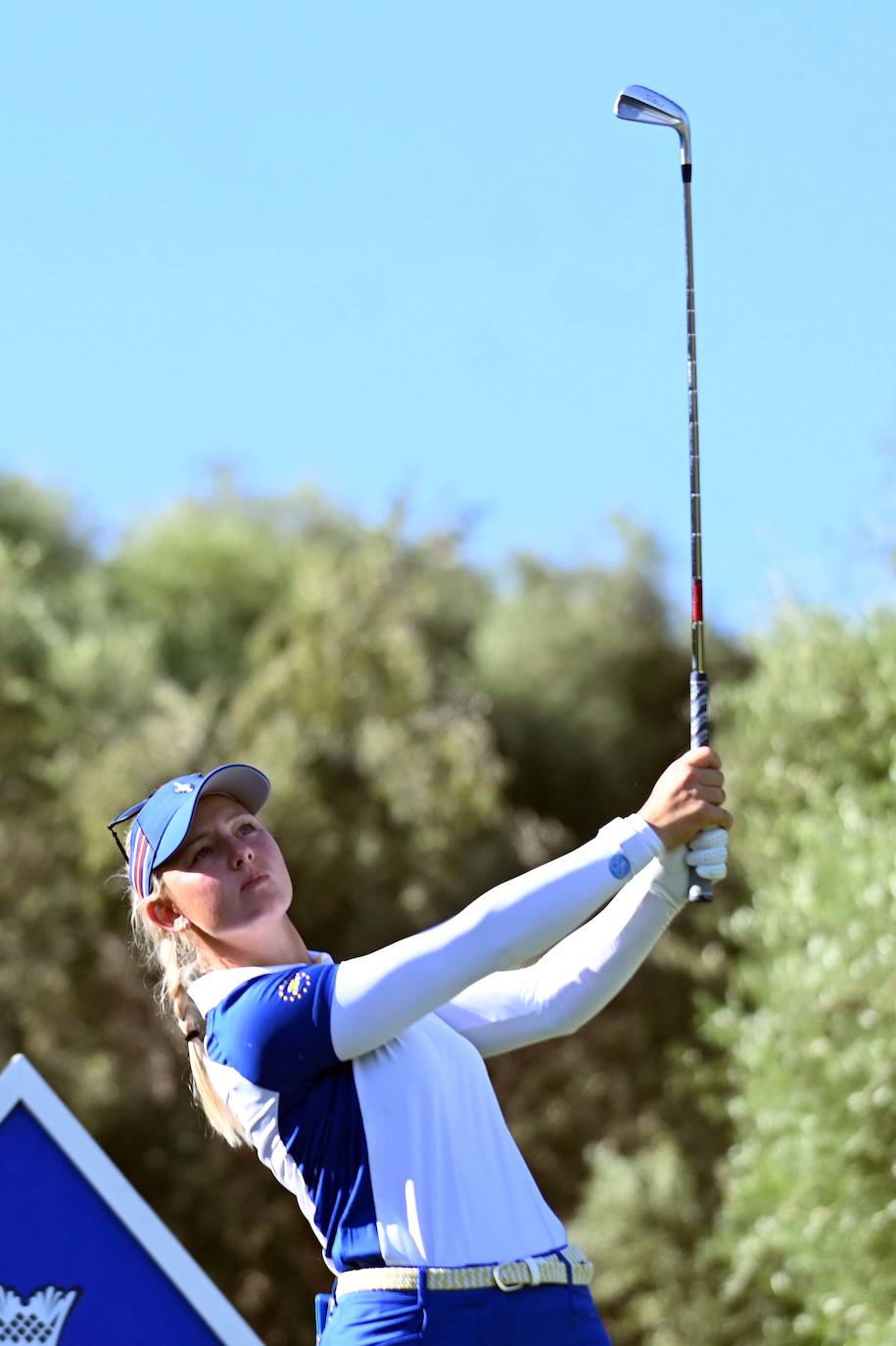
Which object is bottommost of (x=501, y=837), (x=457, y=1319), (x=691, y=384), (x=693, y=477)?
(x=457, y=1319)

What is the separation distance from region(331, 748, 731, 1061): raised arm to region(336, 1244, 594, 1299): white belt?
274 mm

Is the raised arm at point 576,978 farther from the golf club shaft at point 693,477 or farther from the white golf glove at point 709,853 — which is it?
the golf club shaft at point 693,477

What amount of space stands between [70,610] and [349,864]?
336 cm

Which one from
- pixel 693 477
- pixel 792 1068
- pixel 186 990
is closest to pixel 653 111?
pixel 693 477

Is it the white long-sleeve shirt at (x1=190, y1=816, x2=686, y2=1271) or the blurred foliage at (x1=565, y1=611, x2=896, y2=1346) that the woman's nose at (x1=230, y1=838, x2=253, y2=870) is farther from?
the blurred foliage at (x1=565, y1=611, x2=896, y2=1346)

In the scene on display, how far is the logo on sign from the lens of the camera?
3.13m

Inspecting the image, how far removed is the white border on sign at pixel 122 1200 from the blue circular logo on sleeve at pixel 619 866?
115cm

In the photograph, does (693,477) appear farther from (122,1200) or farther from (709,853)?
(122,1200)

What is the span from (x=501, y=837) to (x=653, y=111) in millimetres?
9723

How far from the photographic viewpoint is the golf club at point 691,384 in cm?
281

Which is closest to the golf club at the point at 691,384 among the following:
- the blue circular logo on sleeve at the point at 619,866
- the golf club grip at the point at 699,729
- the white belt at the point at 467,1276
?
the golf club grip at the point at 699,729

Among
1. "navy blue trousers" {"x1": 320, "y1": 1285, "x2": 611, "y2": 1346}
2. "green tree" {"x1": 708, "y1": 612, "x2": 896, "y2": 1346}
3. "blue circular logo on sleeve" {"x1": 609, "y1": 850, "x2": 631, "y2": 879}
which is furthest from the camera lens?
"green tree" {"x1": 708, "y1": 612, "x2": 896, "y2": 1346}

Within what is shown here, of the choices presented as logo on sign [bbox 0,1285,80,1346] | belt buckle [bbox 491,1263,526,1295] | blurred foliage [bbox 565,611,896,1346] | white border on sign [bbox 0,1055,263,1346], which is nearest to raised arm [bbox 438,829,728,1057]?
belt buckle [bbox 491,1263,526,1295]

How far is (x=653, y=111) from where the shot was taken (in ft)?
10.3
